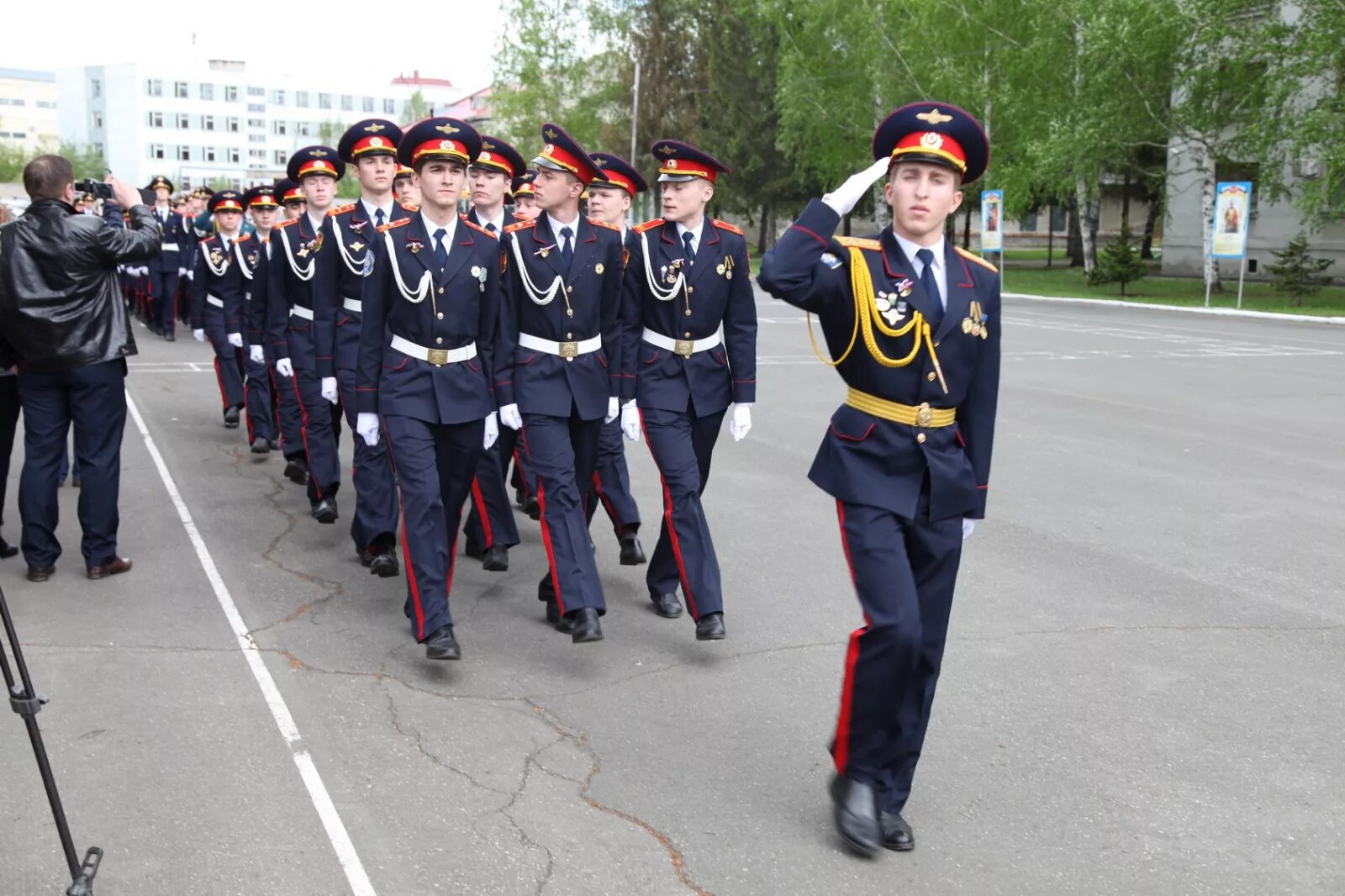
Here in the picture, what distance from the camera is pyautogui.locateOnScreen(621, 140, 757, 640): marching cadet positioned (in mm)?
5938

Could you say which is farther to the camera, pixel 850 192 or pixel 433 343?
pixel 433 343

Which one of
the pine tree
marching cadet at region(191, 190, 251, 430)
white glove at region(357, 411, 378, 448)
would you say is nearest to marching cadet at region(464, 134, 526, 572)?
white glove at region(357, 411, 378, 448)

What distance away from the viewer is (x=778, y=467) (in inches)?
388

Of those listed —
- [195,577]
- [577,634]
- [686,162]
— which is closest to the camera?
[577,634]

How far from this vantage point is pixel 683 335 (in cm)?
606

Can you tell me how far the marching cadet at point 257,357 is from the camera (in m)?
10.3

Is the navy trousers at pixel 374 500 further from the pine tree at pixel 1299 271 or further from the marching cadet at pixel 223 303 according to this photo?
the pine tree at pixel 1299 271

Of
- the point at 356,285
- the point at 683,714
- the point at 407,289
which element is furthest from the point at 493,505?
the point at 683,714

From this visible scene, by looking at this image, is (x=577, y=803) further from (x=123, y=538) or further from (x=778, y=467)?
(x=778, y=467)

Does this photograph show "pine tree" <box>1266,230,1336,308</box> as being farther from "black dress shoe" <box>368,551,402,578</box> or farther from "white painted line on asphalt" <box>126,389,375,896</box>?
"white painted line on asphalt" <box>126,389,375,896</box>

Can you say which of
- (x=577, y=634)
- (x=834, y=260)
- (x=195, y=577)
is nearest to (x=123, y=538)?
(x=195, y=577)

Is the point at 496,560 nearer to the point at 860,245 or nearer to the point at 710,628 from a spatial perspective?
the point at 710,628

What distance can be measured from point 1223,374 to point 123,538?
12517mm

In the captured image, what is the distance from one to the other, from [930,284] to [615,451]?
Result: 3501mm
